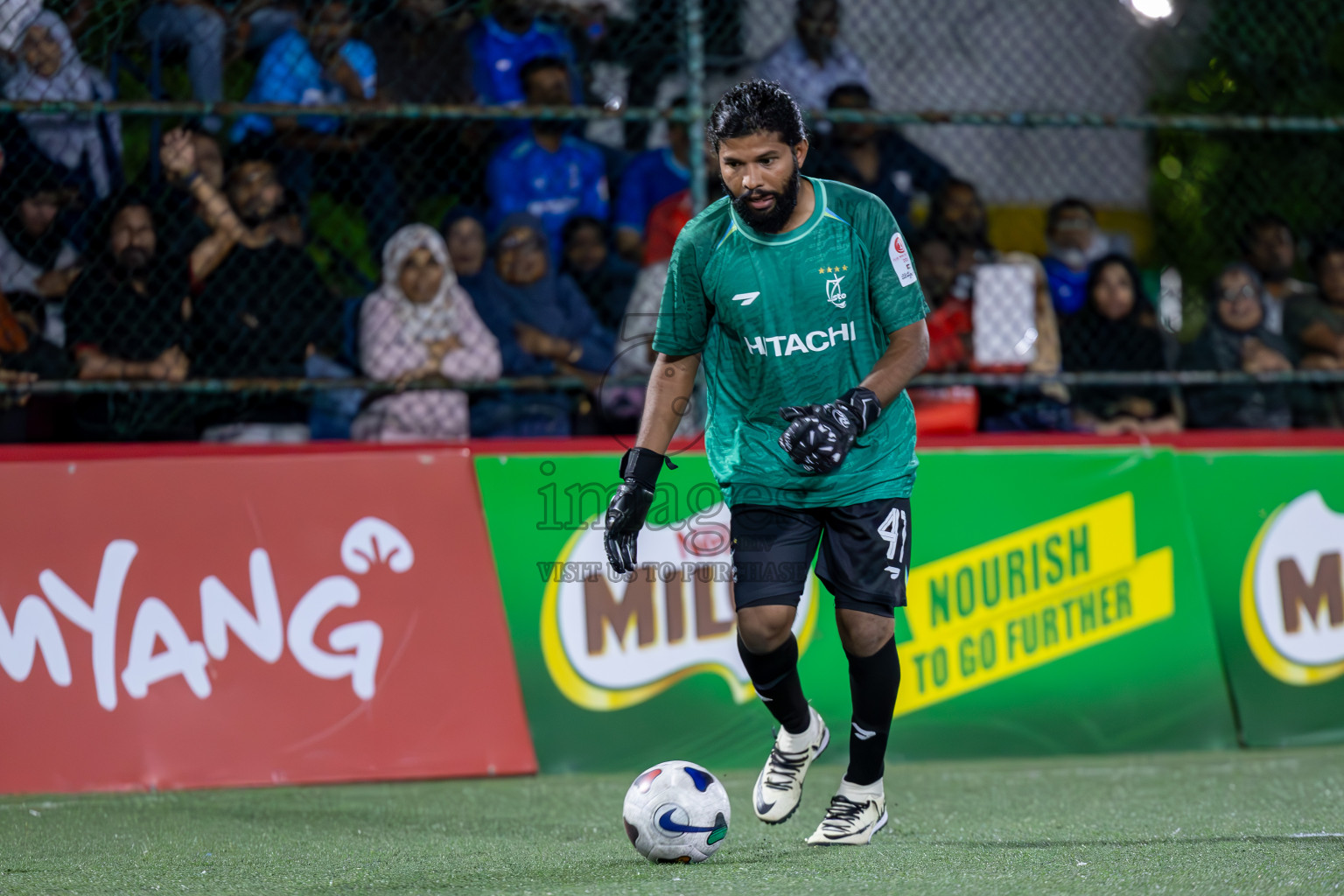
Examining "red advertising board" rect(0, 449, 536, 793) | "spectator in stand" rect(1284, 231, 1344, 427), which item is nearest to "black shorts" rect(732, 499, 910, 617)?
"red advertising board" rect(0, 449, 536, 793)

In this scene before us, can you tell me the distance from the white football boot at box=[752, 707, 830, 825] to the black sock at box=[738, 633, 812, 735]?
34mm

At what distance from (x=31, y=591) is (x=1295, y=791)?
4.68 meters

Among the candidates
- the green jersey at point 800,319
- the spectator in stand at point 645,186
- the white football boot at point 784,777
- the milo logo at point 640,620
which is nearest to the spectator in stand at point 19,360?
the milo logo at point 640,620

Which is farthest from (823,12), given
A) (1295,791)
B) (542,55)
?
(1295,791)

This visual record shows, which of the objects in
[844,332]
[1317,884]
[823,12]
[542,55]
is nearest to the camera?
[1317,884]

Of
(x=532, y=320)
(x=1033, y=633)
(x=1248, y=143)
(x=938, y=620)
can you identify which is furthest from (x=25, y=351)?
(x=1248, y=143)

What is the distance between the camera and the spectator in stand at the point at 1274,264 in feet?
25.2

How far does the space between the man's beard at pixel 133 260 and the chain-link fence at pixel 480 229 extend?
14 mm

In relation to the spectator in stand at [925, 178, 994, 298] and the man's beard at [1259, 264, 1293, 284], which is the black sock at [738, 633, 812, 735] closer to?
the spectator in stand at [925, 178, 994, 298]

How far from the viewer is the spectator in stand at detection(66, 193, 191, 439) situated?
20.7 ft

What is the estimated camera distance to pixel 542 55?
728 cm

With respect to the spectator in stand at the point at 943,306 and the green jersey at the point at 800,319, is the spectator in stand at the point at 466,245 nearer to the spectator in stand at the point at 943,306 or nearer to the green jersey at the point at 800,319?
the spectator in stand at the point at 943,306

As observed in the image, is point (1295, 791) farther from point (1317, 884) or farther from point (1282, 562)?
point (1317, 884)

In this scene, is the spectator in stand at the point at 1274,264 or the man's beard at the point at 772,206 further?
the spectator in stand at the point at 1274,264
